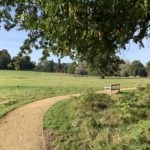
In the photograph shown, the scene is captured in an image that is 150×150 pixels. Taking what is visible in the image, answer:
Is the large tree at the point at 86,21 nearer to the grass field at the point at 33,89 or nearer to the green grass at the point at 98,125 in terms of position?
the green grass at the point at 98,125

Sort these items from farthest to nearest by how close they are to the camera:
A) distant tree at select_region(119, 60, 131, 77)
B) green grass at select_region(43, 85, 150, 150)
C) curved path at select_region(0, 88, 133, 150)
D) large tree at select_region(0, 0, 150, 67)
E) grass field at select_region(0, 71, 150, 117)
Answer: distant tree at select_region(119, 60, 131, 77) → grass field at select_region(0, 71, 150, 117) → curved path at select_region(0, 88, 133, 150) → green grass at select_region(43, 85, 150, 150) → large tree at select_region(0, 0, 150, 67)

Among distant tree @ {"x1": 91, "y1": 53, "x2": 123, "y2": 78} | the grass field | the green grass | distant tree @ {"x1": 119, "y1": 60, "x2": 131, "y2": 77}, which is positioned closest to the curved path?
the green grass

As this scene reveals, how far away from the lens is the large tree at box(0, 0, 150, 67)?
9.77m

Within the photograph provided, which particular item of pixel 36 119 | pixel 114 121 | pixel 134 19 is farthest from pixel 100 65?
pixel 134 19

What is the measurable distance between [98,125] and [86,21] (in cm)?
634

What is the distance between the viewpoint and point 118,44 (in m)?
12.8

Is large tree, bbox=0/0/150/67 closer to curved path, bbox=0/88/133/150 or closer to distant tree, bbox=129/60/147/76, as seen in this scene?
curved path, bbox=0/88/133/150

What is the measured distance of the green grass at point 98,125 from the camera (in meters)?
13.5

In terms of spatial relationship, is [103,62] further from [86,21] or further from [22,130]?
[86,21]

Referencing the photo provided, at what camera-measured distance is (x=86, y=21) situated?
10.5 meters

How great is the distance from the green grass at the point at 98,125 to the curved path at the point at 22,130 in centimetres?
47

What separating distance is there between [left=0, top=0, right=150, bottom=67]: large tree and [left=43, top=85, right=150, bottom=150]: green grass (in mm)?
2960

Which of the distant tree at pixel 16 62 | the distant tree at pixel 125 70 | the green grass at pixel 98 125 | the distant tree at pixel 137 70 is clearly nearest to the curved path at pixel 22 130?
the green grass at pixel 98 125

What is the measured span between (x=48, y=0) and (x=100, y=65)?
21.3ft
